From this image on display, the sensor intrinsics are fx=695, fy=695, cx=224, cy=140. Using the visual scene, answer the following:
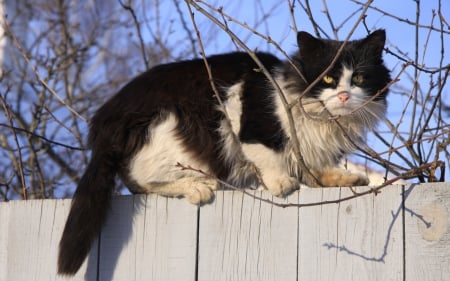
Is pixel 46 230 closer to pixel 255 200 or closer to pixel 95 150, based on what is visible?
pixel 95 150

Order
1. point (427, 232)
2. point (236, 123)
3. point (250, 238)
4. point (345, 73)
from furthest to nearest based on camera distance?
1. point (236, 123)
2. point (345, 73)
3. point (250, 238)
4. point (427, 232)

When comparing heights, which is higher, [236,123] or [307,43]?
[307,43]

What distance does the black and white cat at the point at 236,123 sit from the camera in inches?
114

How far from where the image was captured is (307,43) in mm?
2967

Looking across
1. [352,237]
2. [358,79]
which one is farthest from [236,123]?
[352,237]

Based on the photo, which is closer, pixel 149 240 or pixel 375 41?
pixel 149 240

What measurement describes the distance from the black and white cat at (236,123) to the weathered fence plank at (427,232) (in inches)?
29.4

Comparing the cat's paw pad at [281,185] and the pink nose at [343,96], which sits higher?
the pink nose at [343,96]

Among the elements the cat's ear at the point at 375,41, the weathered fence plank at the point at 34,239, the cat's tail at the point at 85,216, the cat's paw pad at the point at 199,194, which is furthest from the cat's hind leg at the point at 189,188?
the cat's ear at the point at 375,41

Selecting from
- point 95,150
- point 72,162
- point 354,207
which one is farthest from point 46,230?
point 72,162

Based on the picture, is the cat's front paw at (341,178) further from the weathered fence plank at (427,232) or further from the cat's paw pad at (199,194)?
the weathered fence plank at (427,232)

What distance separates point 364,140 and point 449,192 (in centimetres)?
98

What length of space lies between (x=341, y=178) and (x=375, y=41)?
23.7 inches

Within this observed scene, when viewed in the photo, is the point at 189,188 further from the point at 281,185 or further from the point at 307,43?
the point at 307,43
